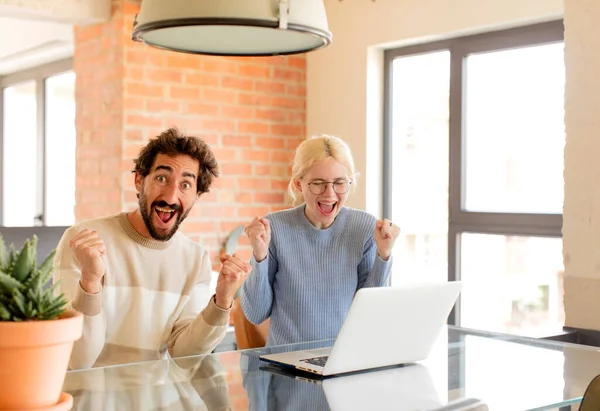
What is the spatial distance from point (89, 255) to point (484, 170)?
257 cm

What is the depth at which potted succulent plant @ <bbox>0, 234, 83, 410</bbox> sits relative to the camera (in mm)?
1139

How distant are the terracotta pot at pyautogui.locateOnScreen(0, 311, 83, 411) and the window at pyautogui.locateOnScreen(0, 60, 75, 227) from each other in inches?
208

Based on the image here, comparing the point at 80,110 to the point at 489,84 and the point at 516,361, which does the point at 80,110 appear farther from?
the point at 516,361

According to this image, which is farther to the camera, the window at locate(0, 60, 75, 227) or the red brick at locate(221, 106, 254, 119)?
the window at locate(0, 60, 75, 227)

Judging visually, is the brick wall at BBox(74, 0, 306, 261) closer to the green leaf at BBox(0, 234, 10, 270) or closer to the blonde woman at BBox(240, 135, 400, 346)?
the blonde woman at BBox(240, 135, 400, 346)

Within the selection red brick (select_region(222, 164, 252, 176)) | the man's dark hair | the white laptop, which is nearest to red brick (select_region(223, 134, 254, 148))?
red brick (select_region(222, 164, 252, 176))

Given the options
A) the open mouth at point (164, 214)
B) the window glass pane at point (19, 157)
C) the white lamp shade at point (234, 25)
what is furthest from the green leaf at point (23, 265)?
the window glass pane at point (19, 157)

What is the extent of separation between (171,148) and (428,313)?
36.9 inches

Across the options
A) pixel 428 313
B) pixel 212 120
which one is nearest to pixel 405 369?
pixel 428 313

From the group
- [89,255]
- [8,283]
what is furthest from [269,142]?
[8,283]

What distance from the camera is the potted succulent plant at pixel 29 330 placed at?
3.74 feet

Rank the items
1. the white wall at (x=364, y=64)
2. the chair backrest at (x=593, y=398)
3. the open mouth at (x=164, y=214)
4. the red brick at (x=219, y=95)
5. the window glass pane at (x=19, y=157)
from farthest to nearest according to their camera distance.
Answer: the window glass pane at (x=19, y=157) < the red brick at (x=219, y=95) < the white wall at (x=364, y=64) < the open mouth at (x=164, y=214) < the chair backrest at (x=593, y=398)

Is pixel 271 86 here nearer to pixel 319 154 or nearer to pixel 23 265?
pixel 319 154

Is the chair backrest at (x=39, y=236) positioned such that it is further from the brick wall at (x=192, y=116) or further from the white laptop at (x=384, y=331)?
the white laptop at (x=384, y=331)
